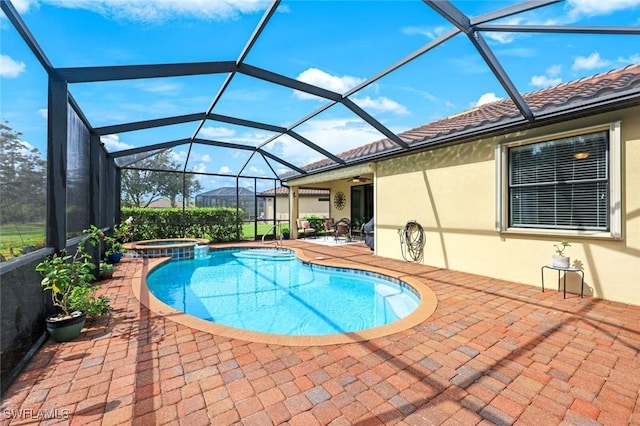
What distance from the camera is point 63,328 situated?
3252 millimetres

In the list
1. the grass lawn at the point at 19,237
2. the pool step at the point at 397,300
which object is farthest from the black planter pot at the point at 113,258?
the pool step at the point at 397,300

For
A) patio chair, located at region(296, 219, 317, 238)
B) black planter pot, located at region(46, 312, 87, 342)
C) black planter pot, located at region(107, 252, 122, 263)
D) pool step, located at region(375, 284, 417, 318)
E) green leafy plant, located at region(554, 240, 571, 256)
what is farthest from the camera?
patio chair, located at region(296, 219, 317, 238)

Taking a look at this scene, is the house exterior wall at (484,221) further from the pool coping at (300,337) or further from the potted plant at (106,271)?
the potted plant at (106,271)

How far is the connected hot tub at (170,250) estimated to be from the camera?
9.67m

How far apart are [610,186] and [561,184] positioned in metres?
0.70

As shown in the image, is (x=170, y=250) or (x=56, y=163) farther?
(x=170, y=250)

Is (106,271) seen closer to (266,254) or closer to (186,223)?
(266,254)

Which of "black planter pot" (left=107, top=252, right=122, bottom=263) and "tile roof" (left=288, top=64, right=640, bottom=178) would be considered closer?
"tile roof" (left=288, top=64, right=640, bottom=178)

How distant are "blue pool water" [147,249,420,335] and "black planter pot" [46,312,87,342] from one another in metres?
2.06

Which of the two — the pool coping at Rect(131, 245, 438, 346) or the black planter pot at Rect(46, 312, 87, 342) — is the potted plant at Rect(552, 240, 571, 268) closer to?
the pool coping at Rect(131, 245, 438, 346)

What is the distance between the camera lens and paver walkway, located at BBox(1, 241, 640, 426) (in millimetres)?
2076

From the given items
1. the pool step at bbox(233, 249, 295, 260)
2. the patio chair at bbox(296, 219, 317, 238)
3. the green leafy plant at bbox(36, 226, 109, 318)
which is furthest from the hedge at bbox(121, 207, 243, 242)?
the green leafy plant at bbox(36, 226, 109, 318)

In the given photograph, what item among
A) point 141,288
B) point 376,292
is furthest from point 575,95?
point 141,288

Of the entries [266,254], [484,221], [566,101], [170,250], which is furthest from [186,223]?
[566,101]
